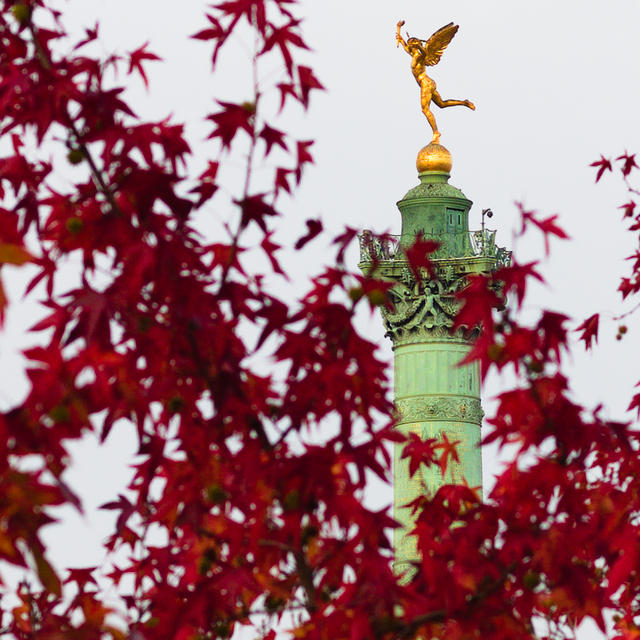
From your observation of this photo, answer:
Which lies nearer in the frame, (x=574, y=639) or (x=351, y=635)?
(x=351, y=635)

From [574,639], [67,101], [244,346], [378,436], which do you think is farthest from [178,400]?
[574,639]

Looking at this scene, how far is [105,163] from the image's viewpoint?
16.2 ft

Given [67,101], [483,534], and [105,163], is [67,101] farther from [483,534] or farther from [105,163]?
[483,534]

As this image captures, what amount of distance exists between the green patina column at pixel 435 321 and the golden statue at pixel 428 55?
1.38 m

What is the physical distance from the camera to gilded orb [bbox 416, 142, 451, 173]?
29.2m

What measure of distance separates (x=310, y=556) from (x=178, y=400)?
78 cm

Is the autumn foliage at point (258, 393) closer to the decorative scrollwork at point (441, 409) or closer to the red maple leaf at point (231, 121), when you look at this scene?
the red maple leaf at point (231, 121)

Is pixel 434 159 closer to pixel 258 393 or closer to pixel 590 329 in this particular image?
pixel 590 329

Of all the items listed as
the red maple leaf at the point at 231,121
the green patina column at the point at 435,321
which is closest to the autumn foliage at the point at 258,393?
the red maple leaf at the point at 231,121

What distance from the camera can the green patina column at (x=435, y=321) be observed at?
91.6 ft

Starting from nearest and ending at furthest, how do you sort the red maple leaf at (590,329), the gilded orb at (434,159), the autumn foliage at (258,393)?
the autumn foliage at (258,393) < the red maple leaf at (590,329) < the gilded orb at (434,159)

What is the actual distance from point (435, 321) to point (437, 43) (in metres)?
5.44

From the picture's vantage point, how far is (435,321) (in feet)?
93.5

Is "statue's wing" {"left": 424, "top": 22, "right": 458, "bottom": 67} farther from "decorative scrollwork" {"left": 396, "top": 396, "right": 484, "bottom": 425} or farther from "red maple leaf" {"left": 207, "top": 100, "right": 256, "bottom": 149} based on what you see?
"red maple leaf" {"left": 207, "top": 100, "right": 256, "bottom": 149}
